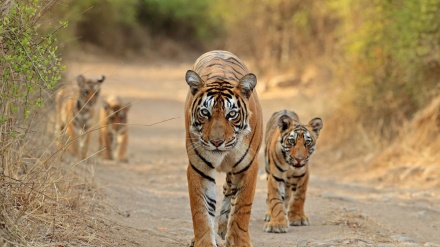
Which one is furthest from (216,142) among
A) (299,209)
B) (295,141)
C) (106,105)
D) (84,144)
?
(106,105)

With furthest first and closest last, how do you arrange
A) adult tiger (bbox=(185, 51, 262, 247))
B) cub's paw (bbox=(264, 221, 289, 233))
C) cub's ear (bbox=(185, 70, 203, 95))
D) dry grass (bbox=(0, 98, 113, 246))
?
Answer: cub's paw (bbox=(264, 221, 289, 233)), cub's ear (bbox=(185, 70, 203, 95)), adult tiger (bbox=(185, 51, 262, 247)), dry grass (bbox=(0, 98, 113, 246))

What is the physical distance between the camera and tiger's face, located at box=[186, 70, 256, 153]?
5.84m

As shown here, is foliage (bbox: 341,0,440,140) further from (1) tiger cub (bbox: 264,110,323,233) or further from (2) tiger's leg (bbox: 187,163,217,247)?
(2) tiger's leg (bbox: 187,163,217,247)

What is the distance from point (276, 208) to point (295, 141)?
0.66 meters

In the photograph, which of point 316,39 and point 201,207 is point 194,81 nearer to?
point 201,207

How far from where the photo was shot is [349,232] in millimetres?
7559

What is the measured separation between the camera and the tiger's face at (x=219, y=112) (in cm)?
584

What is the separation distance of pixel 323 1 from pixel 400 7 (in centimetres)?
712

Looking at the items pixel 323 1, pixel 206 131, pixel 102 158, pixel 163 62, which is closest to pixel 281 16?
pixel 323 1

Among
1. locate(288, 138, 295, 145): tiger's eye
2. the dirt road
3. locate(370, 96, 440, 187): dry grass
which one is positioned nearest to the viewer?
the dirt road

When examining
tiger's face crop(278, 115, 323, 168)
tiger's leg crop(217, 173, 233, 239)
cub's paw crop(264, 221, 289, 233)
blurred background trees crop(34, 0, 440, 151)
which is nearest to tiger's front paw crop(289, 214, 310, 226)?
cub's paw crop(264, 221, 289, 233)

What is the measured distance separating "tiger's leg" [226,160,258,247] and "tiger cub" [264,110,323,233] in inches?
50.6

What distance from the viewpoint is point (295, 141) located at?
7746 millimetres

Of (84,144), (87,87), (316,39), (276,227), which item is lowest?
(276,227)
